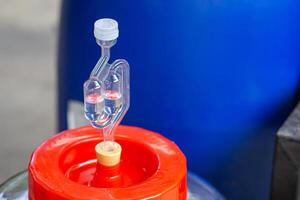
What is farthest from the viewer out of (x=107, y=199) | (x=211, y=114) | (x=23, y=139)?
(x=23, y=139)

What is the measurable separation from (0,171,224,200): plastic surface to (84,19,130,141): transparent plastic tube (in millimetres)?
183

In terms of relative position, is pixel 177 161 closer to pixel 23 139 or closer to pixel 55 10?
pixel 23 139

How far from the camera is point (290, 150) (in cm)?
87

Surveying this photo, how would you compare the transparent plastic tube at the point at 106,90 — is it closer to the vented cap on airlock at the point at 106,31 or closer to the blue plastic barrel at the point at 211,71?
the vented cap on airlock at the point at 106,31

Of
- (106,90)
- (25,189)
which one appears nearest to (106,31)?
(106,90)

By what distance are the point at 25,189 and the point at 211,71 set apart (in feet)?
0.97

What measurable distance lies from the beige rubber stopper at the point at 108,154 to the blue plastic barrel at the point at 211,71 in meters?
0.28

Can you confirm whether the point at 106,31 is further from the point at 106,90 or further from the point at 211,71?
the point at 211,71

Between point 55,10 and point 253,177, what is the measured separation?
5.11 feet

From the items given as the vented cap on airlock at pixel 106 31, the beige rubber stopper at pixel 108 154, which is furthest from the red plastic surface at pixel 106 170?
the vented cap on airlock at pixel 106 31

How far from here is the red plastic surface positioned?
0.64 m

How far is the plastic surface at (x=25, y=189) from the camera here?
826 mm

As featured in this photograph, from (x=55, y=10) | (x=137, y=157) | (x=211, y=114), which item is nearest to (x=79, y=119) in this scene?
(x=211, y=114)

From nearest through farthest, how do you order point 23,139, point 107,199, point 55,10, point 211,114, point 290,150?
point 107,199, point 290,150, point 211,114, point 23,139, point 55,10
